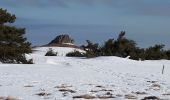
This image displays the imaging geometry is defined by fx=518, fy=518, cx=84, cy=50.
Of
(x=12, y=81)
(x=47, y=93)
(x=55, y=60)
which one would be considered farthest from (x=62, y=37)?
(x=47, y=93)

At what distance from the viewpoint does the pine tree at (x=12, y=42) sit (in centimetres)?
3000

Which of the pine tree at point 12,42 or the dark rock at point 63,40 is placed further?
the dark rock at point 63,40

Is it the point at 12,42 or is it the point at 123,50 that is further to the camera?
the point at 123,50

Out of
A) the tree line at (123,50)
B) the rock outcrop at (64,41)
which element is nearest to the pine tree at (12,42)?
the tree line at (123,50)

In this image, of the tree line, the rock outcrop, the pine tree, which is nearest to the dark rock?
the rock outcrop

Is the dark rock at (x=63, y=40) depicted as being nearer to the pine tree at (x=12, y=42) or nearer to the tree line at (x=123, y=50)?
the tree line at (x=123, y=50)

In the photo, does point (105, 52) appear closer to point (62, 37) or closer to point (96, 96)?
point (62, 37)

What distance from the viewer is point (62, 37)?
60.7 m

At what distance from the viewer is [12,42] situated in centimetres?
3091

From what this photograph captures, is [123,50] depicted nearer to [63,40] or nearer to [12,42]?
[12,42]

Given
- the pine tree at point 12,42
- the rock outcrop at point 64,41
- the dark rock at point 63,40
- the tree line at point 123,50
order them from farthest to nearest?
A: the dark rock at point 63,40 → the rock outcrop at point 64,41 → the tree line at point 123,50 → the pine tree at point 12,42

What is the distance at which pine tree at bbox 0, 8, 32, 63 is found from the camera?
30.0m

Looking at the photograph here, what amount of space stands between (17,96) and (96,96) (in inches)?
83.1

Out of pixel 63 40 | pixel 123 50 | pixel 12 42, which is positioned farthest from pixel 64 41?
pixel 12 42
